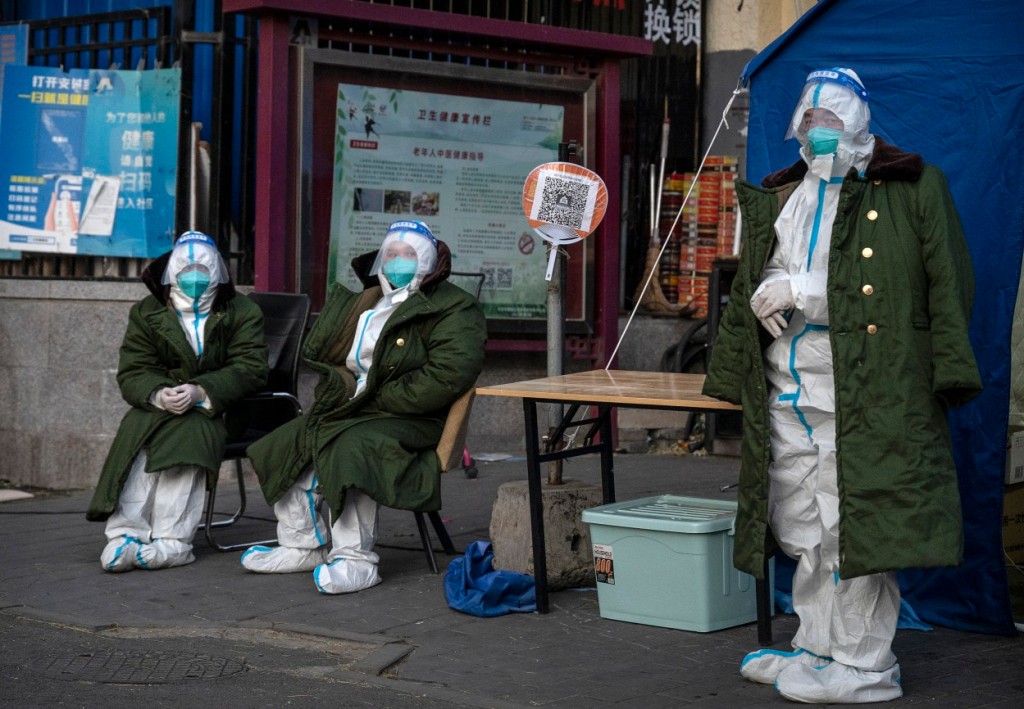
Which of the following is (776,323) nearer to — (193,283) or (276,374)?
(193,283)

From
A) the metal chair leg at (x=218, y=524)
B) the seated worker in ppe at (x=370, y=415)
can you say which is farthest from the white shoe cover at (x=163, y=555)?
the seated worker in ppe at (x=370, y=415)

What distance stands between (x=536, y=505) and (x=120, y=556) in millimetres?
1938

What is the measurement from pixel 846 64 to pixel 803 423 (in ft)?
5.66

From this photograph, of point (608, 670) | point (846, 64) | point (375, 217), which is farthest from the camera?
point (375, 217)

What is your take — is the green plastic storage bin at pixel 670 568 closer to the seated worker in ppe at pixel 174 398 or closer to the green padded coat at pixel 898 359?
the green padded coat at pixel 898 359

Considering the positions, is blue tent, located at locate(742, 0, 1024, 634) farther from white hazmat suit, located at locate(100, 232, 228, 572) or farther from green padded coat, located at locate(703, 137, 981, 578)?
white hazmat suit, located at locate(100, 232, 228, 572)

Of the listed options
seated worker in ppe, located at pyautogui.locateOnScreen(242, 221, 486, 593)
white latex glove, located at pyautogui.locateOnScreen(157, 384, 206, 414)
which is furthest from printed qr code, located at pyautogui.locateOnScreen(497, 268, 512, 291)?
white latex glove, located at pyautogui.locateOnScreen(157, 384, 206, 414)

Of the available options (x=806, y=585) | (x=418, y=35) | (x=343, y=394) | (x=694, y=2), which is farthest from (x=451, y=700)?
(x=694, y=2)

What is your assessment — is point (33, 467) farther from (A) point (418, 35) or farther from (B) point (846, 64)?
(B) point (846, 64)

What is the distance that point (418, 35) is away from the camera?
9.08 meters

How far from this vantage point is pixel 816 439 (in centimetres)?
441

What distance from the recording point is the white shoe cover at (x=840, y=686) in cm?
430

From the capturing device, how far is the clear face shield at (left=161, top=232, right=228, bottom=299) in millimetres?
6609

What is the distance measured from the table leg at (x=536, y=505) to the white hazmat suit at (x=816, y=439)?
47.1 inches
